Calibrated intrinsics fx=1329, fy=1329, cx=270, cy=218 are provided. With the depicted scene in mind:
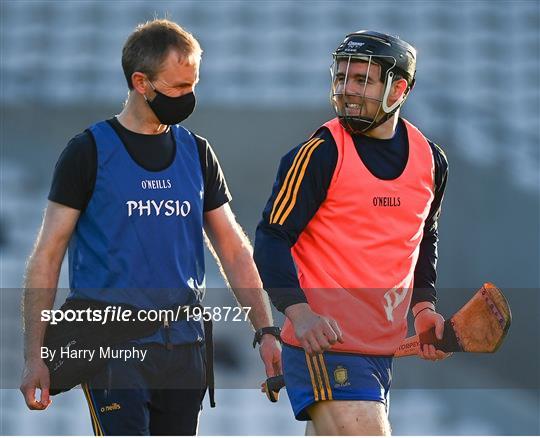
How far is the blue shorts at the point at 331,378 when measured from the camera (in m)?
3.89

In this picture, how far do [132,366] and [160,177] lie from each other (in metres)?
0.60

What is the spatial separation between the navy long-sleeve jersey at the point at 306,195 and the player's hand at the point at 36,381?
29.0 inches

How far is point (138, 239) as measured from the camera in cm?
407

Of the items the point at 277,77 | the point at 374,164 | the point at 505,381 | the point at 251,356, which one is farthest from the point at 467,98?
the point at 374,164

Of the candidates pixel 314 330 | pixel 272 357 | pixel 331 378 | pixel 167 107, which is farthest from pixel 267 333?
pixel 167 107

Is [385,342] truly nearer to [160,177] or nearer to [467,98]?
[160,177]

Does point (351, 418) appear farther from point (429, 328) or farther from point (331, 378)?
point (429, 328)

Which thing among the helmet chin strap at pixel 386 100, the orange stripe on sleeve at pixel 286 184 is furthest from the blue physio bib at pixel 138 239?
the helmet chin strap at pixel 386 100

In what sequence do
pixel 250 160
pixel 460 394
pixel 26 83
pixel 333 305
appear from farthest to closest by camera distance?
→ 1. pixel 26 83
2. pixel 250 160
3. pixel 460 394
4. pixel 333 305

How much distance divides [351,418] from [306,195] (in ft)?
2.18

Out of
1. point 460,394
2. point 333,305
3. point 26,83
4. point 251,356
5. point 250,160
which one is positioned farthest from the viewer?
point 26,83

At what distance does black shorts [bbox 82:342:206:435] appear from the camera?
3.98 m

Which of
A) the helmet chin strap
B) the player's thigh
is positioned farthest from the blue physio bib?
the helmet chin strap

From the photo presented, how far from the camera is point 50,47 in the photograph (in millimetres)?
10430
